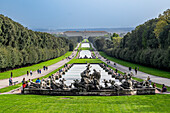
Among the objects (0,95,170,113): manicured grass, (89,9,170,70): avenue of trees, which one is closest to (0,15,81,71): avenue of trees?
(89,9,170,70): avenue of trees

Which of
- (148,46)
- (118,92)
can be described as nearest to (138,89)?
(118,92)

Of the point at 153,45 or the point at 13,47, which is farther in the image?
the point at 153,45

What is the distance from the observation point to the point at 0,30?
45.5m

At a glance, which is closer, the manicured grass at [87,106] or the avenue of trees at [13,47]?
the manicured grass at [87,106]

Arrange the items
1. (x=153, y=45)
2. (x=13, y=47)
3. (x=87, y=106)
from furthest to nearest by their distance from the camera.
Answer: (x=153, y=45)
(x=13, y=47)
(x=87, y=106)

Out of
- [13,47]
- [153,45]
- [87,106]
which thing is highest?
[153,45]

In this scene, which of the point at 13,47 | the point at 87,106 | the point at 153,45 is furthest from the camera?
the point at 153,45

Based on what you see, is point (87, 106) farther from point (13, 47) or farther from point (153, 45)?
point (153, 45)

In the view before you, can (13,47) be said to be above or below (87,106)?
above

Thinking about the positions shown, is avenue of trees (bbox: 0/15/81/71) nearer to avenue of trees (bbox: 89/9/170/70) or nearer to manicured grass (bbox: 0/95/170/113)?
avenue of trees (bbox: 89/9/170/70)

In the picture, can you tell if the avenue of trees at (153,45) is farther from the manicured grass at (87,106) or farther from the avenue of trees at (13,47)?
the manicured grass at (87,106)

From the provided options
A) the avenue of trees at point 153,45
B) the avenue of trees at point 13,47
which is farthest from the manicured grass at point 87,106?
the avenue of trees at point 13,47

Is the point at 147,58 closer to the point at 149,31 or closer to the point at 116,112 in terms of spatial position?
the point at 149,31

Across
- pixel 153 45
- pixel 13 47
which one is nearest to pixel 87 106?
pixel 13 47
